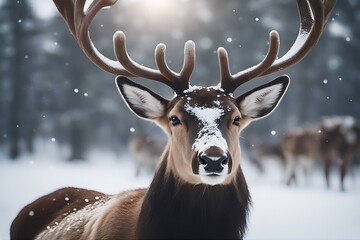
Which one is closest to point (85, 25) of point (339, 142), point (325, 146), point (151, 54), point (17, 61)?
point (339, 142)

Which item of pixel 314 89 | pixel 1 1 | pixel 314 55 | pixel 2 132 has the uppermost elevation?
pixel 1 1

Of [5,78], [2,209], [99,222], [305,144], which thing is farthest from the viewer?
[5,78]

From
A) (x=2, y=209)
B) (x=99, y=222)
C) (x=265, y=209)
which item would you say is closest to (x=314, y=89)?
(x=265, y=209)

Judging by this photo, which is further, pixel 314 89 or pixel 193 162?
pixel 314 89

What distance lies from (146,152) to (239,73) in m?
16.7

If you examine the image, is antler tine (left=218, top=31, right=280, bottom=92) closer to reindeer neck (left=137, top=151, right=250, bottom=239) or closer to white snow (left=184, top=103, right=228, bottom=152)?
white snow (left=184, top=103, right=228, bottom=152)

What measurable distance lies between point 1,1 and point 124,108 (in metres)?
8.54

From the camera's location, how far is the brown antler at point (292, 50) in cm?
424

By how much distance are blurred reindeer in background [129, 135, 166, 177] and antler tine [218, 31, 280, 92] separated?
52.2 ft

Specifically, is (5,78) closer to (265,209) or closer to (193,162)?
(265,209)

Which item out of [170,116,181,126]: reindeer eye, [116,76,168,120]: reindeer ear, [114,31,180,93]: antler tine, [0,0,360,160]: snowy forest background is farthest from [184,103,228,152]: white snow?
[0,0,360,160]: snowy forest background

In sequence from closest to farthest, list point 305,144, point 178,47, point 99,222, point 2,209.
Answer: point 99,222 → point 2,209 → point 305,144 → point 178,47

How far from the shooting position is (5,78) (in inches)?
1255

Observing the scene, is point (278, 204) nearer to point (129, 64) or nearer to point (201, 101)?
point (129, 64)
